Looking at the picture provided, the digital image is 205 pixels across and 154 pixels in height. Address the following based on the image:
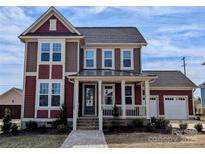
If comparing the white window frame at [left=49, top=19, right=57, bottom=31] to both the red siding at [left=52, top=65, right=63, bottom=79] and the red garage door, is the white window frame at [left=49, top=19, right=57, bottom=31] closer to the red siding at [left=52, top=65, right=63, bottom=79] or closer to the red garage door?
the red siding at [left=52, top=65, right=63, bottom=79]

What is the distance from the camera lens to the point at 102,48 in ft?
64.2

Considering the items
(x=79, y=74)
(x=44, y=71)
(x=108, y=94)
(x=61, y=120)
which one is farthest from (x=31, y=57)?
(x=108, y=94)

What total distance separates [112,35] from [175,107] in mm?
10584

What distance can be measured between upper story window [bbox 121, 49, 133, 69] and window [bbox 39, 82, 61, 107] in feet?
16.6

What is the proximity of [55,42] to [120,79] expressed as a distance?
520 centimetres

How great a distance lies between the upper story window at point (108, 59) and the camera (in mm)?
19438

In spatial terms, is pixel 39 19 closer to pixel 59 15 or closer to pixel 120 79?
pixel 59 15

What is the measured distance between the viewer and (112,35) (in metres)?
20.8

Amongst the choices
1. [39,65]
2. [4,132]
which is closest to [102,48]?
[39,65]

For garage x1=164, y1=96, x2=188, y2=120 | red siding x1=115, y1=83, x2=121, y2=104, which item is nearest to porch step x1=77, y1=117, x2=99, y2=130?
red siding x1=115, y1=83, x2=121, y2=104

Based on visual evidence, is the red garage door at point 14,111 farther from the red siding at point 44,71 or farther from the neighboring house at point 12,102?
the red siding at point 44,71

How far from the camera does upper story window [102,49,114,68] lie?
63.8 feet

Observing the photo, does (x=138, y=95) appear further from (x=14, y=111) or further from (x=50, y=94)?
(x=14, y=111)

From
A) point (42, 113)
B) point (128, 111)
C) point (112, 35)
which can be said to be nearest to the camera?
point (42, 113)
